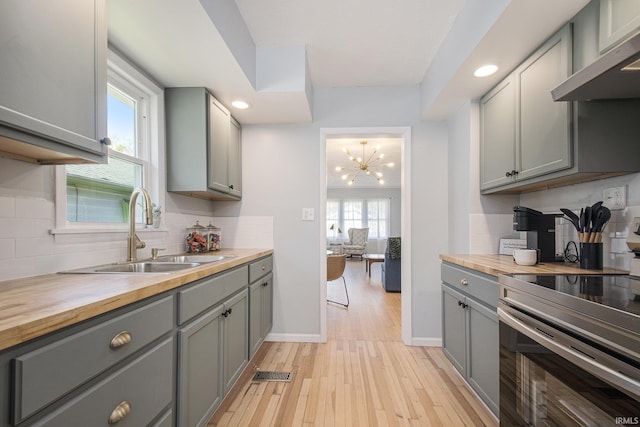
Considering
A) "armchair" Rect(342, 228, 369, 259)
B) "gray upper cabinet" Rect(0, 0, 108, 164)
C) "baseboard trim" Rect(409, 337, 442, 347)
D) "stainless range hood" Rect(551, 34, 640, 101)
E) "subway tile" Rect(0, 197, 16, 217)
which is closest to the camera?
"gray upper cabinet" Rect(0, 0, 108, 164)

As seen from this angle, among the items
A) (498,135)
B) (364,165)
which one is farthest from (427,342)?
(364,165)

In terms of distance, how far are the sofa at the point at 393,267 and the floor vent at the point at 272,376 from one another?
9.08 feet

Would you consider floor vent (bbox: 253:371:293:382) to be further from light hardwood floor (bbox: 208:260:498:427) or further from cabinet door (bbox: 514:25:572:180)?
cabinet door (bbox: 514:25:572:180)

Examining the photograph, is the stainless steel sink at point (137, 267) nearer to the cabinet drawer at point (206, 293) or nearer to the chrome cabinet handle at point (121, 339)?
the cabinet drawer at point (206, 293)

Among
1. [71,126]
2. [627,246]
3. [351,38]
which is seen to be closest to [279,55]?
[351,38]

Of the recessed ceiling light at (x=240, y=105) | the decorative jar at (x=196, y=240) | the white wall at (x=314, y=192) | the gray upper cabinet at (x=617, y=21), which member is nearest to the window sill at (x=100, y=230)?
the decorative jar at (x=196, y=240)

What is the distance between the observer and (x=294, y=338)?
2.72 metres

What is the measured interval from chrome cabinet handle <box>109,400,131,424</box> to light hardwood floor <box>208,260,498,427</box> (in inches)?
35.8

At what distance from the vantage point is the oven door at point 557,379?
78cm

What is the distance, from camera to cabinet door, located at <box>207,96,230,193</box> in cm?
214

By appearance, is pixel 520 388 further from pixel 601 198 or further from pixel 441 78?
pixel 441 78

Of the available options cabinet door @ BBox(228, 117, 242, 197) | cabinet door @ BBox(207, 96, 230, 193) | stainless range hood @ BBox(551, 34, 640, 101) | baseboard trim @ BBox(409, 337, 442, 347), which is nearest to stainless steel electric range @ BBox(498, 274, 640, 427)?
stainless range hood @ BBox(551, 34, 640, 101)

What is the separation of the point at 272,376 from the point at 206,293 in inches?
41.7

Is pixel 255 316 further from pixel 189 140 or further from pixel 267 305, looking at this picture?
pixel 189 140
